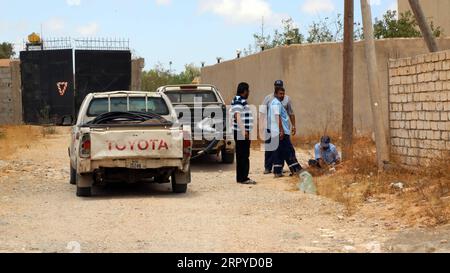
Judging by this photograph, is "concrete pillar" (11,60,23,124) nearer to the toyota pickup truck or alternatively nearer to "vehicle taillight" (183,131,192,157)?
the toyota pickup truck

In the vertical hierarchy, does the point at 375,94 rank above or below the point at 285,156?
above

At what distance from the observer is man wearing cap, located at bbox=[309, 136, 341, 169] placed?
12625 millimetres

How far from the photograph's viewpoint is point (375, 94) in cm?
1162

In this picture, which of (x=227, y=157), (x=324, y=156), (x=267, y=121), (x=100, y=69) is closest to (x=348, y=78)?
(x=324, y=156)

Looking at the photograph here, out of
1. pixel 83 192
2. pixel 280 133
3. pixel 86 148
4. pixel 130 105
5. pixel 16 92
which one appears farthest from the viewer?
pixel 16 92

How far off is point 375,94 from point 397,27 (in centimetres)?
1294

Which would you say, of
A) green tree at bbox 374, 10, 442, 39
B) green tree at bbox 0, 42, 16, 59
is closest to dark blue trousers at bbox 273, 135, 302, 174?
green tree at bbox 374, 10, 442, 39

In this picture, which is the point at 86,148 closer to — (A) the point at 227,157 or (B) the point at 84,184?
(B) the point at 84,184

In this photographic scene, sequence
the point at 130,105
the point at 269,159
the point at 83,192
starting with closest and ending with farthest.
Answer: the point at 83,192 → the point at 130,105 → the point at 269,159

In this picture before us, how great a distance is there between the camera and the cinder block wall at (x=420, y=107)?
10297 mm

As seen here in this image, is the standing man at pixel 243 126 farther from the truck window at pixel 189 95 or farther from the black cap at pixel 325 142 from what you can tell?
the truck window at pixel 189 95

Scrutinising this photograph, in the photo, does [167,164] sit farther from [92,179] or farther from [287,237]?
[287,237]

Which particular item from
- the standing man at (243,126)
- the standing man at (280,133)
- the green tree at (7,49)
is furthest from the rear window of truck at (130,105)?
the green tree at (7,49)

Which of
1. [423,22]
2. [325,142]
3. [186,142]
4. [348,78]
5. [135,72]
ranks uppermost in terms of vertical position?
[135,72]
